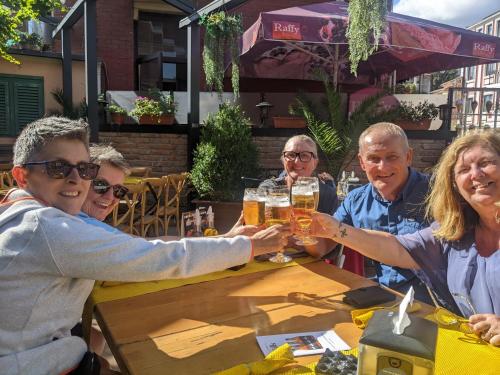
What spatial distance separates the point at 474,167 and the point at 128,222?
3936 mm

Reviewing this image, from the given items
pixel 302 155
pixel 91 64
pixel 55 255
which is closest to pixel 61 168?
pixel 55 255

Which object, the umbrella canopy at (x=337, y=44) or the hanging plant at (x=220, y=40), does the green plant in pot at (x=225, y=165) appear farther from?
Result: the umbrella canopy at (x=337, y=44)

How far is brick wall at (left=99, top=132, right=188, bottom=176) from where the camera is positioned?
754cm

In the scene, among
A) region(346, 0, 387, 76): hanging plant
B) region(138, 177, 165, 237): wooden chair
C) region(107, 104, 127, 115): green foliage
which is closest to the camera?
region(138, 177, 165, 237): wooden chair

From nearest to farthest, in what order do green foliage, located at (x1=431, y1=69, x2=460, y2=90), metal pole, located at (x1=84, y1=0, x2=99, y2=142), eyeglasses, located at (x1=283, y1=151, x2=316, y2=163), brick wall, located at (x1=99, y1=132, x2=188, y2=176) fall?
A: eyeglasses, located at (x1=283, y1=151, x2=316, y2=163) → metal pole, located at (x1=84, y1=0, x2=99, y2=142) → brick wall, located at (x1=99, y1=132, x2=188, y2=176) → green foliage, located at (x1=431, y1=69, x2=460, y2=90)

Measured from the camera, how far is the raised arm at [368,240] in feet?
6.26

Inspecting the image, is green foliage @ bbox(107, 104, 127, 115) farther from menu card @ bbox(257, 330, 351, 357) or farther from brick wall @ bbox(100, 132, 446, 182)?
menu card @ bbox(257, 330, 351, 357)

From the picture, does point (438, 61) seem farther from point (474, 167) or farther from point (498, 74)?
point (498, 74)

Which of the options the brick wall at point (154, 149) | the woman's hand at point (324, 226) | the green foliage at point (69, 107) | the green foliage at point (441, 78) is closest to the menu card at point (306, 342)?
the woman's hand at point (324, 226)

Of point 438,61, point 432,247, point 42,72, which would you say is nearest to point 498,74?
point 438,61

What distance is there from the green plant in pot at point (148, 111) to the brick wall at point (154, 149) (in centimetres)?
26

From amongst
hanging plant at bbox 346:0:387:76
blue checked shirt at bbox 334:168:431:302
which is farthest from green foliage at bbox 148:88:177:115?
blue checked shirt at bbox 334:168:431:302

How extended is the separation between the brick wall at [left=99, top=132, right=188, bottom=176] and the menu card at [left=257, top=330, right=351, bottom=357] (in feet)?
21.3

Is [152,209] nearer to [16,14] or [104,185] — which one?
[104,185]
